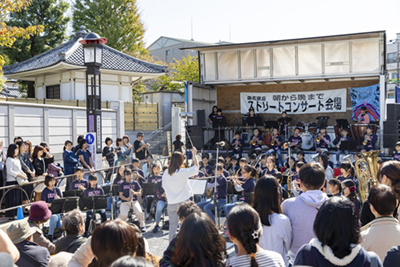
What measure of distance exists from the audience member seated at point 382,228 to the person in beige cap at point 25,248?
9.71 feet

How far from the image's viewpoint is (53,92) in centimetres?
2236

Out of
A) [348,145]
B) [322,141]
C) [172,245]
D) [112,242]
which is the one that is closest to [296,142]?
[322,141]

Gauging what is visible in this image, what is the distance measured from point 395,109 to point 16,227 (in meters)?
12.7

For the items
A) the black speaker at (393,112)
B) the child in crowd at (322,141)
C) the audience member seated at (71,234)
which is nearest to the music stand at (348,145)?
the child in crowd at (322,141)

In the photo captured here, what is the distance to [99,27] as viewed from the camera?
2767cm

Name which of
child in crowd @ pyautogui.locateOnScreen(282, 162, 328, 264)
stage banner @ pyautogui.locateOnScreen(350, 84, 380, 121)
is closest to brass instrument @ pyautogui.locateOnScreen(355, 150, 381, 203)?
child in crowd @ pyautogui.locateOnScreen(282, 162, 328, 264)

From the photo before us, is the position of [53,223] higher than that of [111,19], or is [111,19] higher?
[111,19]

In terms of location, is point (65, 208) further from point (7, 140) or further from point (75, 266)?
point (7, 140)

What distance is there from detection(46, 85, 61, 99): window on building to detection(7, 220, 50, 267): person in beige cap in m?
19.7

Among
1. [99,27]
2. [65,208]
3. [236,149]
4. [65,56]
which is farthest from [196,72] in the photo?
[65,208]

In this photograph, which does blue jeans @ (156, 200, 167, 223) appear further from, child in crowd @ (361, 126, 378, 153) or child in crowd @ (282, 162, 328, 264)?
child in crowd @ (361, 126, 378, 153)

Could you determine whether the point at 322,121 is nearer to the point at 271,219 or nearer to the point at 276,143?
the point at 276,143

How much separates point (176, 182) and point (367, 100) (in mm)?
12727

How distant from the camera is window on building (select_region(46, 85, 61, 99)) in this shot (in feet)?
72.6
